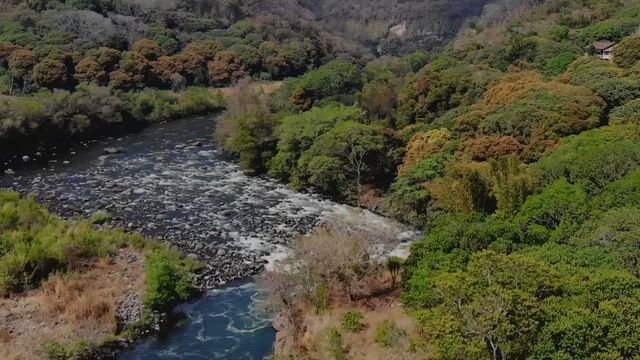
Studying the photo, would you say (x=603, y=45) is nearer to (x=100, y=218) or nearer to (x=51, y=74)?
(x=100, y=218)

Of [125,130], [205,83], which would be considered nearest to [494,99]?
[125,130]

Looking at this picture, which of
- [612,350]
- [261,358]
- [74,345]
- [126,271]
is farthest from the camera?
[126,271]

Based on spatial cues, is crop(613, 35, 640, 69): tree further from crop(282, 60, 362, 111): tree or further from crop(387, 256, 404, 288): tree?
crop(387, 256, 404, 288): tree

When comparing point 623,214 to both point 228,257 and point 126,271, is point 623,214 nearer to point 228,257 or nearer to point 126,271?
point 228,257

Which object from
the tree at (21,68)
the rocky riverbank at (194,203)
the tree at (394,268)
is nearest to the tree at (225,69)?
the tree at (21,68)

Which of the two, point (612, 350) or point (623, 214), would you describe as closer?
point (612, 350)

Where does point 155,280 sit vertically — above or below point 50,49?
below

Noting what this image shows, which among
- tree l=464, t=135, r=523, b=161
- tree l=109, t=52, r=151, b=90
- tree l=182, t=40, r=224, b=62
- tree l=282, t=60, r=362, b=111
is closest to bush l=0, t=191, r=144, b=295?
tree l=464, t=135, r=523, b=161
